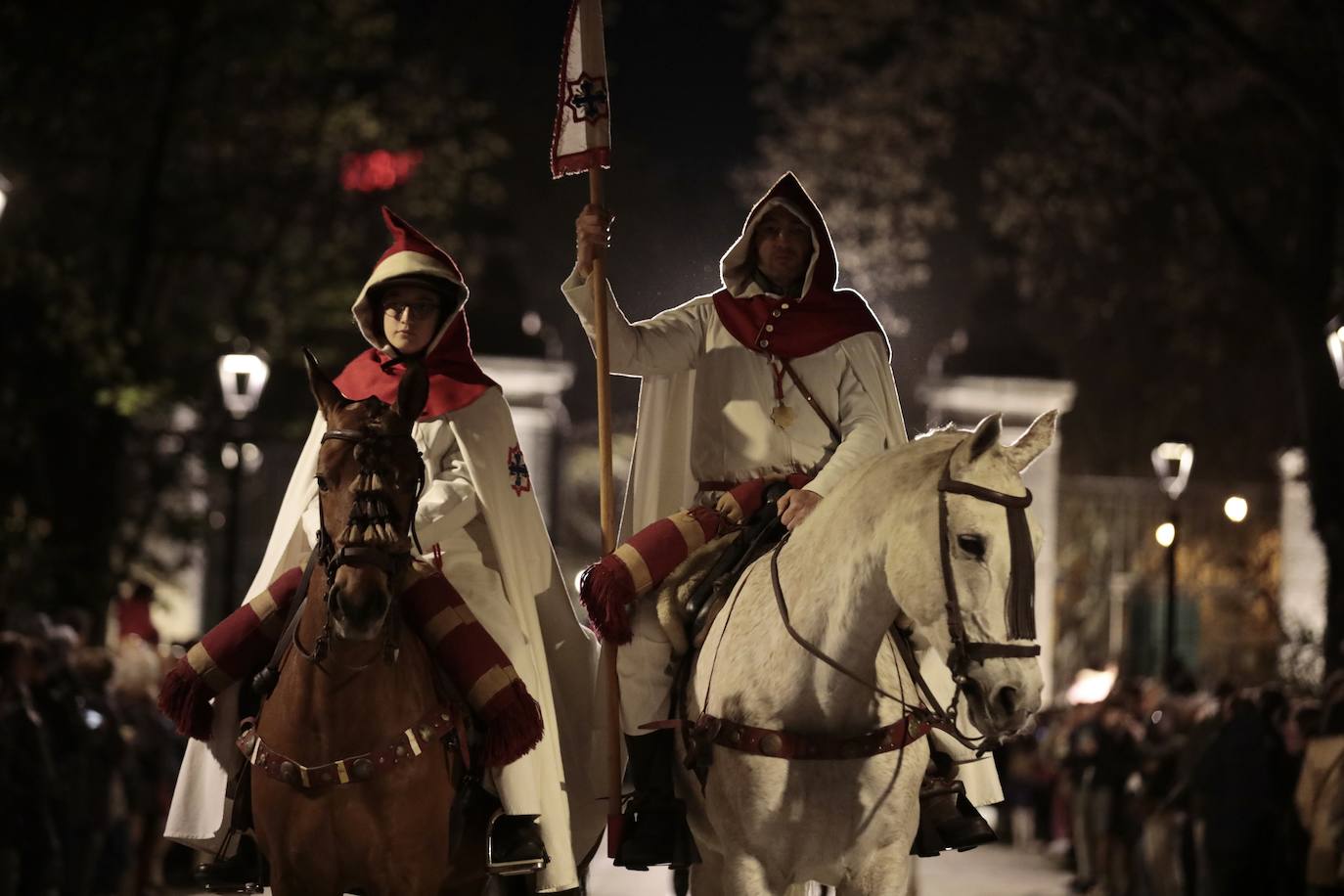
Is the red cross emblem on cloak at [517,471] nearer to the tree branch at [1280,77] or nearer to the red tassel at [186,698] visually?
the red tassel at [186,698]

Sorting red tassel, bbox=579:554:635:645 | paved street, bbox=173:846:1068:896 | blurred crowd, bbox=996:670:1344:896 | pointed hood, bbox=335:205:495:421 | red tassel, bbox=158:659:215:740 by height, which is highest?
pointed hood, bbox=335:205:495:421

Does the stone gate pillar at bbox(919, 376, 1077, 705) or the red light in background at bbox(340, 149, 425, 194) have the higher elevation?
the red light in background at bbox(340, 149, 425, 194)

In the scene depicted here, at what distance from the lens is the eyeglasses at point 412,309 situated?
26.2 ft

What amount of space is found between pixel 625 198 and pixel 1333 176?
68.8 ft

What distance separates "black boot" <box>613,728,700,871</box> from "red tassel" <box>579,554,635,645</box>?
399 millimetres

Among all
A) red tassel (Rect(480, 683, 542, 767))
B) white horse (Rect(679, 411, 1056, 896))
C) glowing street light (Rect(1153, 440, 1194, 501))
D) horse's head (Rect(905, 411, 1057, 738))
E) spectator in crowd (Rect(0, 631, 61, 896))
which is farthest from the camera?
glowing street light (Rect(1153, 440, 1194, 501))

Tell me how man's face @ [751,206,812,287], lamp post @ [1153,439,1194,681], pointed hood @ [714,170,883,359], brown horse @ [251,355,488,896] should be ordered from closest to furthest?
brown horse @ [251,355,488,896] → pointed hood @ [714,170,883,359] → man's face @ [751,206,812,287] → lamp post @ [1153,439,1194,681]

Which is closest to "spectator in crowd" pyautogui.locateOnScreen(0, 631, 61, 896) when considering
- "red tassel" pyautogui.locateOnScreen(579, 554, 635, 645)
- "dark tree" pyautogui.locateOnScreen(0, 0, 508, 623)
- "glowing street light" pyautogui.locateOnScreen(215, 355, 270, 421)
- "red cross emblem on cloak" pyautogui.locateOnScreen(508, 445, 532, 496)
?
"red cross emblem on cloak" pyautogui.locateOnScreen(508, 445, 532, 496)

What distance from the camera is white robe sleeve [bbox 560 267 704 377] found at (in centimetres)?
865

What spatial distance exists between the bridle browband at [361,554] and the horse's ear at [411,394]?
0.09m

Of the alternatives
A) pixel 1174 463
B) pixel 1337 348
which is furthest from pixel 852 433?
pixel 1174 463

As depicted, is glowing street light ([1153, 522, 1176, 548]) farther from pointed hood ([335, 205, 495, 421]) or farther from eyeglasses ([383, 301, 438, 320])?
eyeglasses ([383, 301, 438, 320])

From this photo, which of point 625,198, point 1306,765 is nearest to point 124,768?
point 1306,765

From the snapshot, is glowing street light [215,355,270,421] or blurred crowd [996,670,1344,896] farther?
glowing street light [215,355,270,421]
